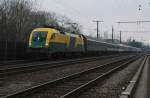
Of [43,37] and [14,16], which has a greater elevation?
[14,16]

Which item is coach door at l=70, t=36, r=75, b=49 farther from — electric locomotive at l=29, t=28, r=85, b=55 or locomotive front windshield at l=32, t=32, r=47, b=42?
locomotive front windshield at l=32, t=32, r=47, b=42

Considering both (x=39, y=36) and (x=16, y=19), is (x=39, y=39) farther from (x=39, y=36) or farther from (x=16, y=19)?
(x=16, y=19)

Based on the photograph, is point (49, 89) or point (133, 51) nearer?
point (49, 89)

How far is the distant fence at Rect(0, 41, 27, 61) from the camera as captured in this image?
33031mm

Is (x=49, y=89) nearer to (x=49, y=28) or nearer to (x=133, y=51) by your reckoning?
(x=49, y=28)

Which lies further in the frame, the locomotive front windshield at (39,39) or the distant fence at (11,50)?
the distant fence at (11,50)

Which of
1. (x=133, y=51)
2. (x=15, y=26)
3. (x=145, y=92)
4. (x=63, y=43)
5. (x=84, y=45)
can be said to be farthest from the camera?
(x=133, y=51)

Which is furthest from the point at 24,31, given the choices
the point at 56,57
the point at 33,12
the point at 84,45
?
the point at 56,57

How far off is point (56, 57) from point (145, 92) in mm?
24220

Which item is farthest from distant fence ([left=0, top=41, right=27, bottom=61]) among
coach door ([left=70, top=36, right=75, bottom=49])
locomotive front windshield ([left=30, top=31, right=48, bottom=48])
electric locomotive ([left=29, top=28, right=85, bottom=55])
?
coach door ([left=70, top=36, right=75, bottom=49])

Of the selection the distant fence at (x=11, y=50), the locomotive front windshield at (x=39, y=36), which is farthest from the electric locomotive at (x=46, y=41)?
the distant fence at (x=11, y=50)

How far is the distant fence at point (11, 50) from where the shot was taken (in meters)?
33.0

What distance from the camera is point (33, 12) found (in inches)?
2648

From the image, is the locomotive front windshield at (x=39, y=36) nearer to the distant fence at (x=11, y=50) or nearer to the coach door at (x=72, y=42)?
the distant fence at (x=11, y=50)
